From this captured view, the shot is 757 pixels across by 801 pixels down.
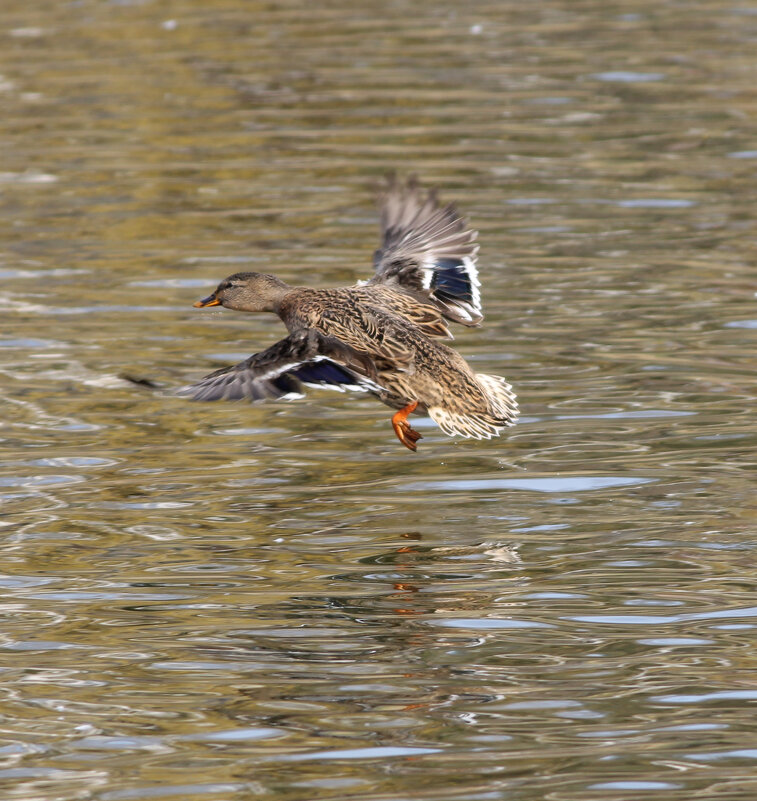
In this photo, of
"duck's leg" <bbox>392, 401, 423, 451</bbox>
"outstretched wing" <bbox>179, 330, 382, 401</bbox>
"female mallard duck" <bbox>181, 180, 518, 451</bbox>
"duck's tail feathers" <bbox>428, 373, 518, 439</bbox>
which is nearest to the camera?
"outstretched wing" <bbox>179, 330, 382, 401</bbox>

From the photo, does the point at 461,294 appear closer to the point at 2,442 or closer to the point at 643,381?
the point at 643,381

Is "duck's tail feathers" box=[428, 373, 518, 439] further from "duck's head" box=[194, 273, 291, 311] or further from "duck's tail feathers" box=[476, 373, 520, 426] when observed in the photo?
"duck's head" box=[194, 273, 291, 311]

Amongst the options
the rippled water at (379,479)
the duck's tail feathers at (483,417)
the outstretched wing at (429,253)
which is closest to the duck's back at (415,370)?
the duck's tail feathers at (483,417)

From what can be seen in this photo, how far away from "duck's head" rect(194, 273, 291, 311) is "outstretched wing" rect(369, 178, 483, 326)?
53 cm

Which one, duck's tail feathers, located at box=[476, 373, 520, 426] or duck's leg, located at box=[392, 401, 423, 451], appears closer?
duck's leg, located at box=[392, 401, 423, 451]

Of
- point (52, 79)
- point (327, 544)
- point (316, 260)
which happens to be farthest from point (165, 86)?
point (327, 544)

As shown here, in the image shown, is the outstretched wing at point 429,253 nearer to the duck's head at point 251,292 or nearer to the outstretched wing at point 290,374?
the duck's head at point 251,292

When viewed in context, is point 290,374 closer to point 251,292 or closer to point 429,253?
point 251,292

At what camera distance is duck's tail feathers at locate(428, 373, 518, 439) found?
786 centimetres

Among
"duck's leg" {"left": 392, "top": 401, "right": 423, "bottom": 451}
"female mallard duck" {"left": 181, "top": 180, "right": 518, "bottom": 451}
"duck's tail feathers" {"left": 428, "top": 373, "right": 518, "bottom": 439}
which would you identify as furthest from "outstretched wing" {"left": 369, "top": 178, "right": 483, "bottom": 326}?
"duck's leg" {"left": 392, "top": 401, "right": 423, "bottom": 451}

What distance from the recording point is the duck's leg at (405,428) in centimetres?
775

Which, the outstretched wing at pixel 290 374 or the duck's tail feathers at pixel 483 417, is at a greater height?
the outstretched wing at pixel 290 374

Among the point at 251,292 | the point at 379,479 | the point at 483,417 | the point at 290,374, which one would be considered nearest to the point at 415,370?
the point at 483,417

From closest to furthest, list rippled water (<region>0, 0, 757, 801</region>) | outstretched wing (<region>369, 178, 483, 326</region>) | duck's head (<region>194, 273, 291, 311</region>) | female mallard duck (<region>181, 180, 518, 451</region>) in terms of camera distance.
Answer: rippled water (<region>0, 0, 757, 801</region>), female mallard duck (<region>181, 180, 518, 451</region>), duck's head (<region>194, 273, 291, 311</region>), outstretched wing (<region>369, 178, 483, 326</region>)
